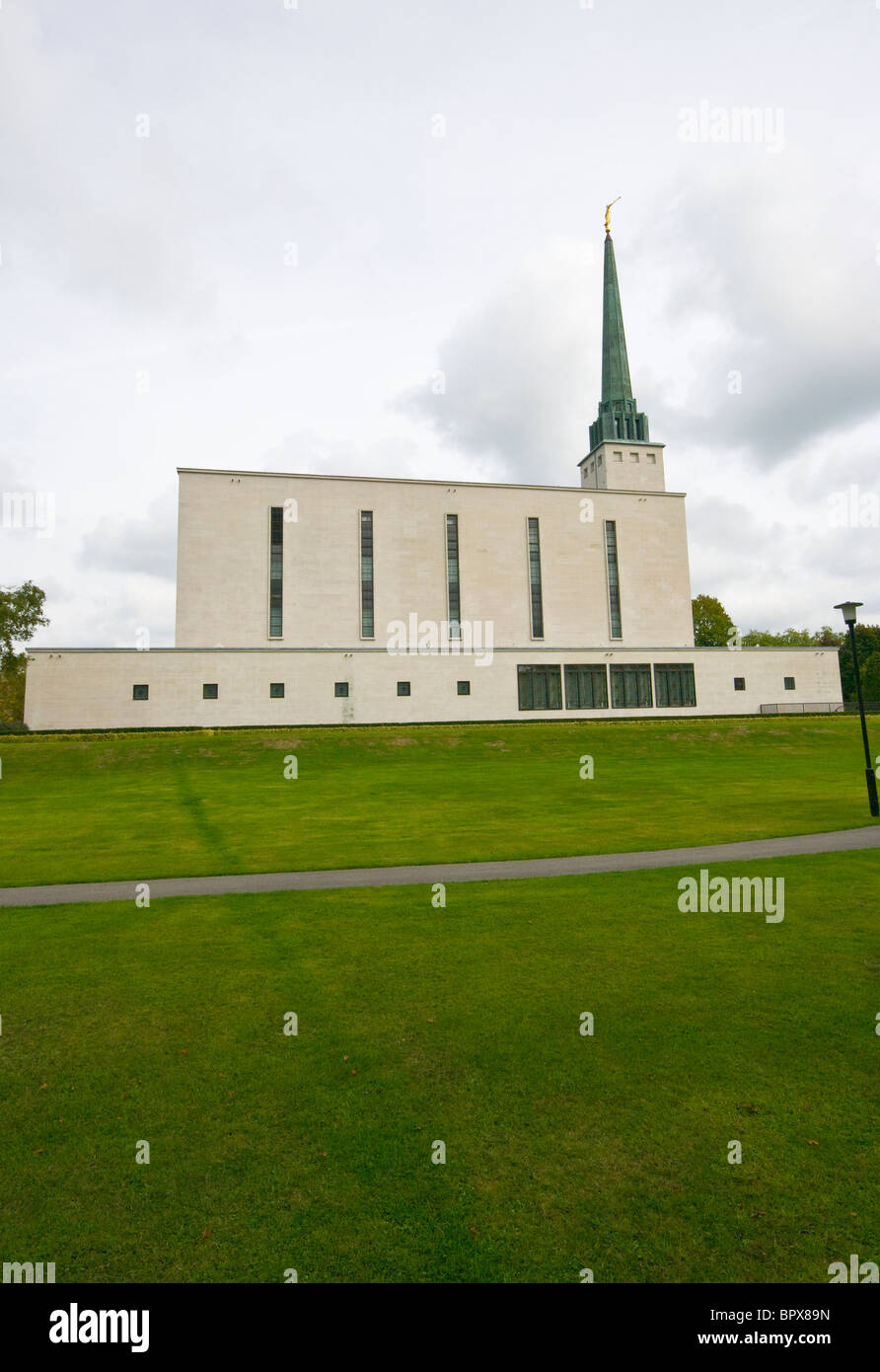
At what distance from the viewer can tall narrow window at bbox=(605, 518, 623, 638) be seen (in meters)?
64.0

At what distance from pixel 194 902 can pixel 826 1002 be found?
9828mm

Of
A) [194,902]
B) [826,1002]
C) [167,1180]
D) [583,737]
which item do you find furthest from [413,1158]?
[583,737]

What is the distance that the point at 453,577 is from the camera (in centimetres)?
6156

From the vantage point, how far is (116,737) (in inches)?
1599

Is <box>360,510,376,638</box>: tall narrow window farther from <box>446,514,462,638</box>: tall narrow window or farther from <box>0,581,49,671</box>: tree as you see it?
<box>0,581,49,671</box>: tree

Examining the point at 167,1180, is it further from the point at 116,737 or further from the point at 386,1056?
the point at 116,737

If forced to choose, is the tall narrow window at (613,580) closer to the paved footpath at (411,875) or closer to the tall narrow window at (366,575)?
the tall narrow window at (366,575)

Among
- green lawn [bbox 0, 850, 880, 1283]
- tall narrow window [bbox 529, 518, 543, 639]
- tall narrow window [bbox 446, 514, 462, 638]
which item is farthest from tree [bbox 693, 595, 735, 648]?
green lawn [bbox 0, 850, 880, 1283]

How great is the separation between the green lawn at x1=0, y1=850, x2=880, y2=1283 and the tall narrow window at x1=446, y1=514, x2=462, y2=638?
167 feet

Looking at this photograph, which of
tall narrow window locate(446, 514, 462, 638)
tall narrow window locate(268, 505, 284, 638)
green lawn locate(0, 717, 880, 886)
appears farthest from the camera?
tall narrow window locate(446, 514, 462, 638)

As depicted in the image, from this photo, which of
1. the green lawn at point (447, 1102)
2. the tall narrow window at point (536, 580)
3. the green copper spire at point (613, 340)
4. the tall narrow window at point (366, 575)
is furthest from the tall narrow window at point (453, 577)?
the green lawn at point (447, 1102)

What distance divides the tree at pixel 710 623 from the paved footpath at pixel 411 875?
271 feet

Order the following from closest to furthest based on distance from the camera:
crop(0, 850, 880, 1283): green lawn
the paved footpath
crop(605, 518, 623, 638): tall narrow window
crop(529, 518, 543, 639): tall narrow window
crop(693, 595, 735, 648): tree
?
crop(0, 850, 880, 1283): green lawn < the paved footpath < crop(529, 518, 543, 639): tall narrow window < crop(605, 518, 623, 638): tall narrow window < crop(693, 595, 735, 648): tree

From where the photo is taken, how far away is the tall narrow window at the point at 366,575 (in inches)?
2336
